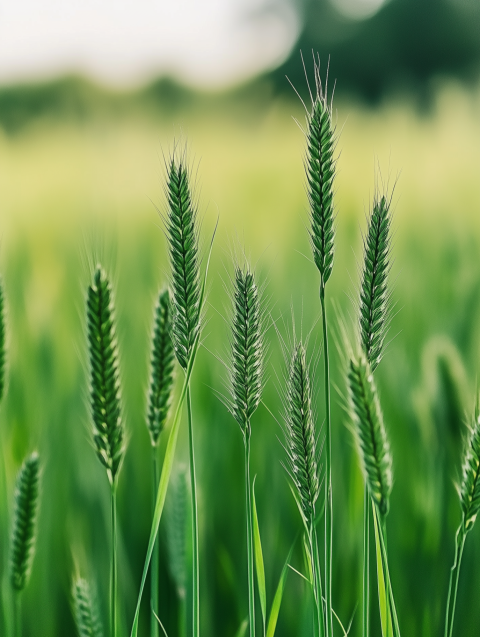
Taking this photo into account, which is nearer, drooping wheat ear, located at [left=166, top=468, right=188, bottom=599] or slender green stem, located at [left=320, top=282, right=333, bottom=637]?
slender green stem, located at [left=320, top=282, right=333, bottom=637]

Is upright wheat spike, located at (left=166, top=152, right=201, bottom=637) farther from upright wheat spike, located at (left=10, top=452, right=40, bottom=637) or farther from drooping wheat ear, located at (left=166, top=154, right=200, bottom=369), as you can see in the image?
upright wheat spike, located at (left=10, top=452, right=40, bottom=637)

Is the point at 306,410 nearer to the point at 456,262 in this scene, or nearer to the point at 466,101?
the point at 456,262

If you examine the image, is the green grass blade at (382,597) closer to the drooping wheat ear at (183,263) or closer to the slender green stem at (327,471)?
the slender green stem at (327,471)

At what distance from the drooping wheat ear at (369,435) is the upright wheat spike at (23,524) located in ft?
0.71

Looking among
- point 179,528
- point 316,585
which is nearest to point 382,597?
point 316,585

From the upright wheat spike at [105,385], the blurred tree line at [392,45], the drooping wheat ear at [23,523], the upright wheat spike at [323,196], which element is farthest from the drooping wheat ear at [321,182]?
the blurred tree line at [392,45]

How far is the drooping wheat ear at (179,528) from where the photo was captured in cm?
41

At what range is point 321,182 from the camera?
0.32 meters

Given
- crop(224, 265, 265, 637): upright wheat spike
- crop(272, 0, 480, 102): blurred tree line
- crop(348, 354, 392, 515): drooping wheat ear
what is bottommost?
crop(348, 354, 392, 515): drooping wheat ear

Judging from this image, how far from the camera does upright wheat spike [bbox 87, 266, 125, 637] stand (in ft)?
1.00

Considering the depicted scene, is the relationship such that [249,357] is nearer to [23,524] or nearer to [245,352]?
[245,352]

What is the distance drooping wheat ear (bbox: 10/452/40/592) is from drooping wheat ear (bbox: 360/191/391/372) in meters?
0.23

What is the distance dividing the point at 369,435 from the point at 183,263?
0.14 m

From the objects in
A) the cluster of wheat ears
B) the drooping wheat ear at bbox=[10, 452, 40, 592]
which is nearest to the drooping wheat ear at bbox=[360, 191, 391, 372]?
the cluster of wheat ears
